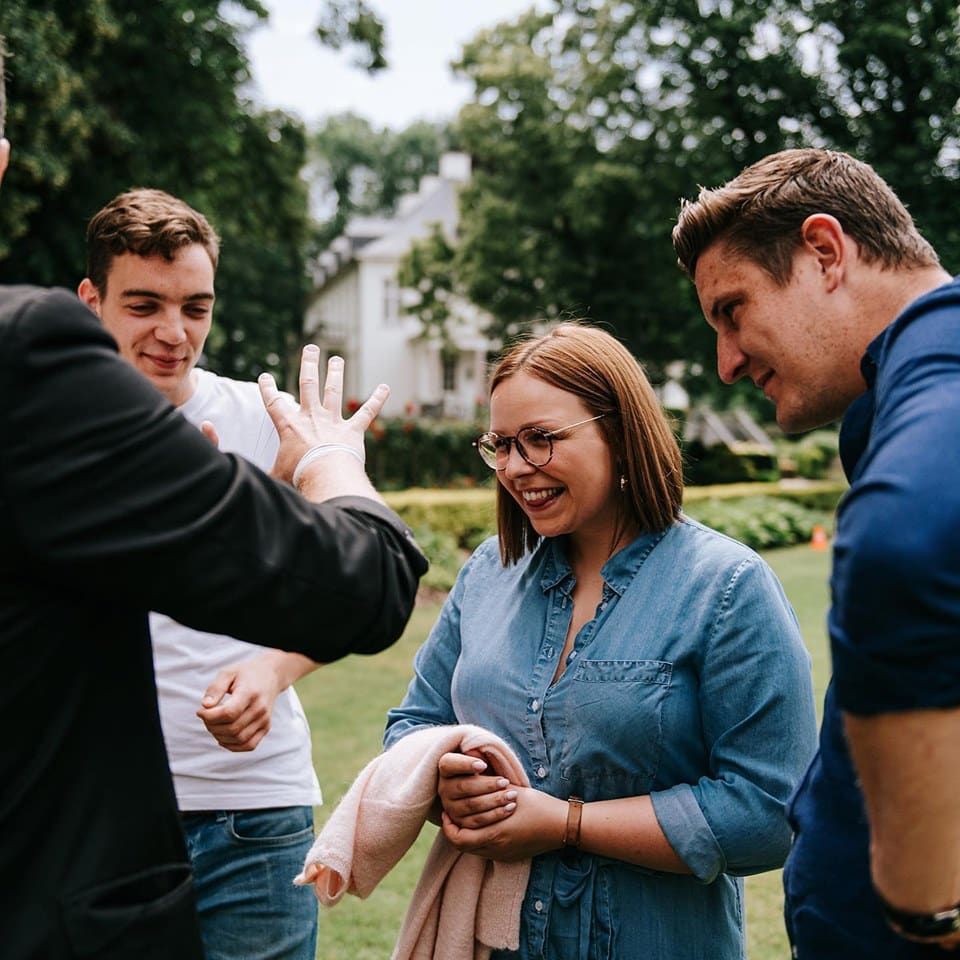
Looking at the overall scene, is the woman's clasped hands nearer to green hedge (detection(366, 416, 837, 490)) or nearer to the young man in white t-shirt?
the young man in white t-shirt

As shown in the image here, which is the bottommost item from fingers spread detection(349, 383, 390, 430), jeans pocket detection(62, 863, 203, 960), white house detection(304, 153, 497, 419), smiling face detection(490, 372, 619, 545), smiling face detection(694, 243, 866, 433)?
white house detection(304, 153, 497, 419)

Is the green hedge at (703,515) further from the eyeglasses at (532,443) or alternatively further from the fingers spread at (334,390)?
the fingers spread at (334,390)

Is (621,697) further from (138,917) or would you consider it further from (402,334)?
(402,334)

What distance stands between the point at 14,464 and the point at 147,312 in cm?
195

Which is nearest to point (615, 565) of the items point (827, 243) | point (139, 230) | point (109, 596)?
point (827, 243)

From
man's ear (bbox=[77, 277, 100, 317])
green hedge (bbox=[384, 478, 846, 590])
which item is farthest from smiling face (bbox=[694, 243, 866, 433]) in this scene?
green hedge (bbox=[384, 478, 846, 590])

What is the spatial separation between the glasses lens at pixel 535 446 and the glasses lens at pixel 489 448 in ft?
0.32

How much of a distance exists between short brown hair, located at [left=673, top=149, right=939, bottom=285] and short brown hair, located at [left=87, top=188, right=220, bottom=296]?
170 centimetres

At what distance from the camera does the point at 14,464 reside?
1.29 meters

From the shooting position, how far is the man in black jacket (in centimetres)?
131

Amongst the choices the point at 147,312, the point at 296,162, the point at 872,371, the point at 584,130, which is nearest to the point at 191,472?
the point at 872,371

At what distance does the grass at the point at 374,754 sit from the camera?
518cm

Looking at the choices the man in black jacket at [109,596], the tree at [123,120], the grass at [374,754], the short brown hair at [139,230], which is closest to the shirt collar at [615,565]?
the man in black jacket at [109,596]

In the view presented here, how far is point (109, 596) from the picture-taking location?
1.40m
